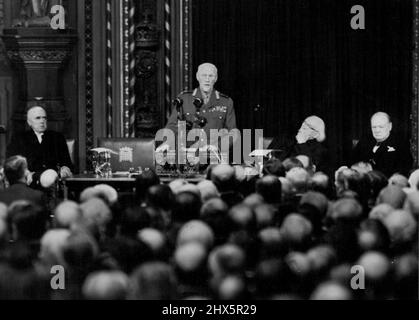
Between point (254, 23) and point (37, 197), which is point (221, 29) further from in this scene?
point (37, 197)

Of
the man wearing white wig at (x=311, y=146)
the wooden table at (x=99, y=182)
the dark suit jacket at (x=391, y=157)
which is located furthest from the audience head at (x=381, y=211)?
the man wearing white wig at (x=311, y=146)

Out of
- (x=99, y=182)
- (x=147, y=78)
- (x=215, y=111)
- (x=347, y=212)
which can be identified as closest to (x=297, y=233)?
(x=347, y=212)

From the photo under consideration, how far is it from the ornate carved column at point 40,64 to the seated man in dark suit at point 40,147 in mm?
1726

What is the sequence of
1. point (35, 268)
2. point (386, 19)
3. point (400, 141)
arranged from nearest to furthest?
point (35, 268)
point (400, 141)
point (386, 19)

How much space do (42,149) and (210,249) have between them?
398 centimetres

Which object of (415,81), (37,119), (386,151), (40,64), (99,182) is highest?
(40,64)

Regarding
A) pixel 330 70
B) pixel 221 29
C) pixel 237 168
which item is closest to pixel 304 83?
pixel 330 70

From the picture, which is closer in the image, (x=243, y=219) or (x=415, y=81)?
(x=243, y=219)

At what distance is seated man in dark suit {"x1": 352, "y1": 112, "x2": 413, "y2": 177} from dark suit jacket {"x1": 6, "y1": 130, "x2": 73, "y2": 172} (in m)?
2.01

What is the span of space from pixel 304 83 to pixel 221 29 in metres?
0.85

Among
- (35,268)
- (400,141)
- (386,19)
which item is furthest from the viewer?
→ (386,19)

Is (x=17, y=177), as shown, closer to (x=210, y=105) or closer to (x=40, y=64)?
(x=210, y=105)

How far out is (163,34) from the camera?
872 centimetres

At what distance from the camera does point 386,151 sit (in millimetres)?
6574
